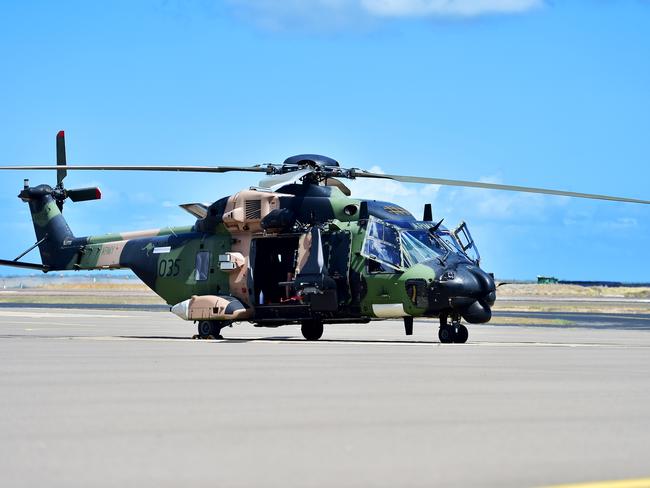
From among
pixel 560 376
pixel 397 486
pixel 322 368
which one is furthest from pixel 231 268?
pixel 397 486

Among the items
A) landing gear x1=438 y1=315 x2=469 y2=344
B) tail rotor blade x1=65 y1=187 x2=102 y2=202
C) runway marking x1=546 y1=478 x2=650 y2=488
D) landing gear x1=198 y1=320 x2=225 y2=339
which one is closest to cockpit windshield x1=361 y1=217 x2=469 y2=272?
landing gear x1=438 y1=315 x2=469 y2=344

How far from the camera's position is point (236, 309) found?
28047 mm

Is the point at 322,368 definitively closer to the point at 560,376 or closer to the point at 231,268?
the point at 560,376

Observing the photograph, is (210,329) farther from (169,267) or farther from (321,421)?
(321,421)

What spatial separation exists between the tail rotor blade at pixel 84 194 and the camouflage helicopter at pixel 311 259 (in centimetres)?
338

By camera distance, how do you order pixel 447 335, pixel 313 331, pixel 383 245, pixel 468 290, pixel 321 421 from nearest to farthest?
pixel 321 421
pixel 468 290
pixel 447 335
pixel 383 245
pixel 313 331

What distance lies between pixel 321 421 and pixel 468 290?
15.2 m

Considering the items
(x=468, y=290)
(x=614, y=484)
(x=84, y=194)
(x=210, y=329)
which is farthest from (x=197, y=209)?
(x=614, y=484)

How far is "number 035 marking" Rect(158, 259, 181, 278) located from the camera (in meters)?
30.0

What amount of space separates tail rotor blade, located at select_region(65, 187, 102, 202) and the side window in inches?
229

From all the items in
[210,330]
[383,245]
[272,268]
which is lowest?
[210,330]

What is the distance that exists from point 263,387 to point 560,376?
4543 mm

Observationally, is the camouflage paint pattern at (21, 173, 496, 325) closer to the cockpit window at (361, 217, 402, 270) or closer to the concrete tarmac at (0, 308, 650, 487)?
the cockpit window at (361, 217, 402, 270)

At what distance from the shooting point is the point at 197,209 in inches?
1165
